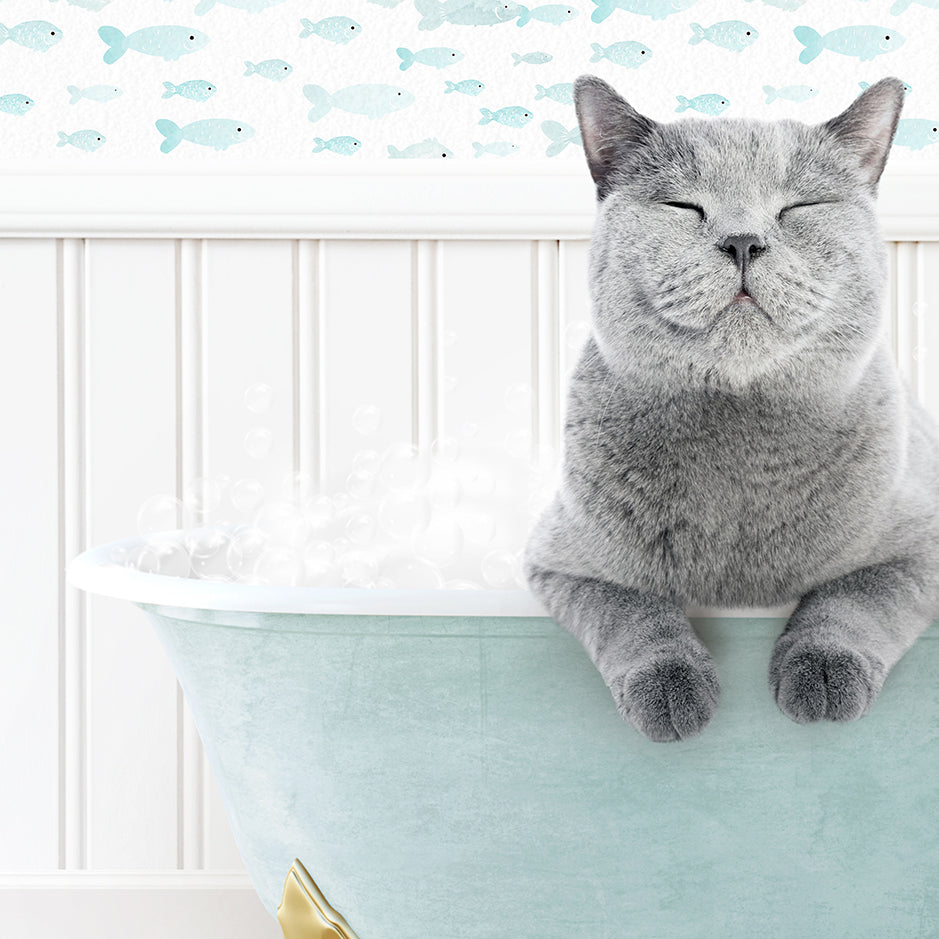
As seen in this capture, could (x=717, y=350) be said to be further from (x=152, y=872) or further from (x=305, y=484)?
(x=152, y=872)

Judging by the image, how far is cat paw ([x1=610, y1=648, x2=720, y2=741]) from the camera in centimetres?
60

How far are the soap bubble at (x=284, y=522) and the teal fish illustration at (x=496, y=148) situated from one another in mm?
657

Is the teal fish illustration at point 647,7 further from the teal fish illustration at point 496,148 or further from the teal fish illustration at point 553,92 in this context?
the teal fish illustration at point 496,148

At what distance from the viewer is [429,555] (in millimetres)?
1365

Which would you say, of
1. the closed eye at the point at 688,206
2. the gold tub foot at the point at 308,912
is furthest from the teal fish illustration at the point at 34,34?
the gold tub foot at the point at 308,912

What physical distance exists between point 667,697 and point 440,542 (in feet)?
2.59

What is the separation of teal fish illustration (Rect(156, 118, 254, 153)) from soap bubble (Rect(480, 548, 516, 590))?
2.63ft

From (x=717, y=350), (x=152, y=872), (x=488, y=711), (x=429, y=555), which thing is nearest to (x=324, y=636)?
(x=488, y=711)

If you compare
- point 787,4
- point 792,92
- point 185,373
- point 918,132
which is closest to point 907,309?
point 918,132

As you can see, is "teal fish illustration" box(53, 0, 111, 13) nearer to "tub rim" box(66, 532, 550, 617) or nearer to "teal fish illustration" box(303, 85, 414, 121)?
"teal fish illustration" box(303, 85, 414, 121)

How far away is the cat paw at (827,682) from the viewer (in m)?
0.60

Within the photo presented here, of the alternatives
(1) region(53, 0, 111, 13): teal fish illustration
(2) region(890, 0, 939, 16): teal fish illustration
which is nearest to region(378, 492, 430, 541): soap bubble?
(1) region(53, 0, 111, 13): teal fish illustration

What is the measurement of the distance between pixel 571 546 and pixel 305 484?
2.32ft

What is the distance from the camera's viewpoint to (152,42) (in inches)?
54.3
